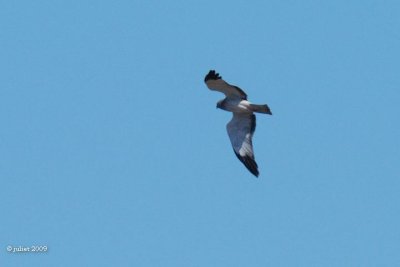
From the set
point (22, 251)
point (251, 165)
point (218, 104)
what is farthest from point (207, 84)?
point (22, 251)

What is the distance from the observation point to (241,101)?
1152 inches

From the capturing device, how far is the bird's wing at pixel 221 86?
2798cm

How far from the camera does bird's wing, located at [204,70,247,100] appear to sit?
27984 millimetres

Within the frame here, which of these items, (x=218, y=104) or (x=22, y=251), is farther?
(x=218, y=104)

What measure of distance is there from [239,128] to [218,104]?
4.79 ft

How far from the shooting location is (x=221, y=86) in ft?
94.1

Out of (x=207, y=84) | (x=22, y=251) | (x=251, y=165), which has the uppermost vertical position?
(x=207, y=84)

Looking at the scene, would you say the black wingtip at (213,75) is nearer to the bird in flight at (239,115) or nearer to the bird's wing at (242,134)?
the bird in flight at (239,115)

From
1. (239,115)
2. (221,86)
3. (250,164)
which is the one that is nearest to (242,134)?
(239,115)

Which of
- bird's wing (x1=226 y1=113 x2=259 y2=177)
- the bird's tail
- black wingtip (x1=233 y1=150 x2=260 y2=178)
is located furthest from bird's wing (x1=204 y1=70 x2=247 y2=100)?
black wingtip (x1=233 y1=150 x2=260 y2=178)

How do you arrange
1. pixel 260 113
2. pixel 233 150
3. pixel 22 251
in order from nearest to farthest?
pixel 22 251 → pixel 260 113 → pixel 233 150

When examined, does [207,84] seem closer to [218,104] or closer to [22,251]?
[218,104]

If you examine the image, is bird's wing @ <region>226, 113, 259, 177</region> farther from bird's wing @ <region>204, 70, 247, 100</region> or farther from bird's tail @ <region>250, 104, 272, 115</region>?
bird's tail @ <region>250, 104, 272, 115</region>

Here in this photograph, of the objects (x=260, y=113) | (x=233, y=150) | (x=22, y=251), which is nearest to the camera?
(x=22, y=251)
